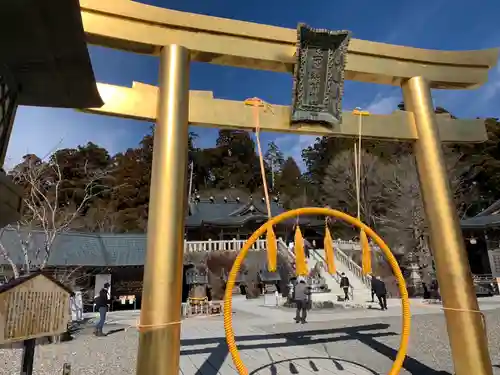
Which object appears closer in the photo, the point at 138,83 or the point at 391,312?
the point at 138,83

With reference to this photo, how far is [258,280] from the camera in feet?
63.1

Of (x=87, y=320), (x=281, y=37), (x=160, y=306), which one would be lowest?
(x=87, y=320)

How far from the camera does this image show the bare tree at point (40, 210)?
852cm

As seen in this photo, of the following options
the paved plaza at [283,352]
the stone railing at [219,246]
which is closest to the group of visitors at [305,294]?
the paved plaza at [283,352]

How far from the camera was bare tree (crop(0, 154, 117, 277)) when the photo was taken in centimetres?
852

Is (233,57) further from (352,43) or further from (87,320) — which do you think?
(87,320)

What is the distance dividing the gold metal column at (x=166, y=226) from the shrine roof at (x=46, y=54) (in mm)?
752

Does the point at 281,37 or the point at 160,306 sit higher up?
the point at 281,37

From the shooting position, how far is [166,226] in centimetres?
311

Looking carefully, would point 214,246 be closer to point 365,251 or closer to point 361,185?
point 361,185

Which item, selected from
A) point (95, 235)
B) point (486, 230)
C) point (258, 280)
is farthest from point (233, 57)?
point (486, 230)

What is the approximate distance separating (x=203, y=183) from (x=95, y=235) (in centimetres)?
2731

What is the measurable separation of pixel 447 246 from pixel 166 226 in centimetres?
310

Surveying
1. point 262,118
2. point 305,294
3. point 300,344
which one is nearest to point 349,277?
point 305,294
